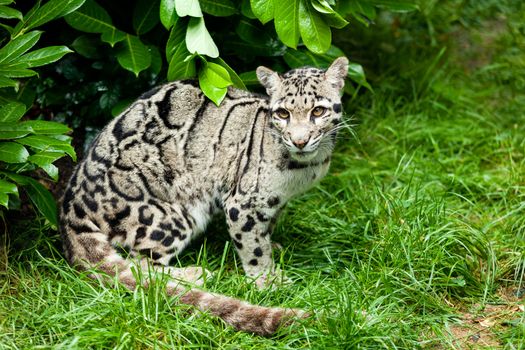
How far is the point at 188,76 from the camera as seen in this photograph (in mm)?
6617

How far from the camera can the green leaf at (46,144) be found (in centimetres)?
571

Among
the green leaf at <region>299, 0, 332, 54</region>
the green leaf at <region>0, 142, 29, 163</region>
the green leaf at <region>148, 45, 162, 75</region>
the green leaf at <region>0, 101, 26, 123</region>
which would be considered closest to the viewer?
the green leaf at <region>0, 142, 29, 163</region>

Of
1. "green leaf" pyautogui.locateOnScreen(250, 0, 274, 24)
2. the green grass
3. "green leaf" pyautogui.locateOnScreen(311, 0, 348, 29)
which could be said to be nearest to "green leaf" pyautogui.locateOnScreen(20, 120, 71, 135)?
the green grass

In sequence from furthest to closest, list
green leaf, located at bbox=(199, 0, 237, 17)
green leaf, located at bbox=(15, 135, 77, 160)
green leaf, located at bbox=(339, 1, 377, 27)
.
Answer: green leaf, located at bbox=(339, 1, 377, 27) < green leaf, located at bbox=(199, 0, 237, 17) < green leaf, located at bbox=(15, 135, 77, 160)

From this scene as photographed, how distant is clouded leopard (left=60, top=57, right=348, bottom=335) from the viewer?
5988 mm

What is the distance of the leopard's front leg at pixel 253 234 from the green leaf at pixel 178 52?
4.06 feet

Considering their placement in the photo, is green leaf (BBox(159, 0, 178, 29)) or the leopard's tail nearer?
the leopard's tail

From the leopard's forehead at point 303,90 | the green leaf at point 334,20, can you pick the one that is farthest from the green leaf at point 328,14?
the leopard's forehead at point 303,90

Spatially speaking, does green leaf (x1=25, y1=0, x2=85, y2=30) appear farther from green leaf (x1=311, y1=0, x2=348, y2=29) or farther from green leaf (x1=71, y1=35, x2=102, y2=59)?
green leaf (x1=311, y1=0, x2=348, y2=29)

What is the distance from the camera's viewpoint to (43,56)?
19.0 feet

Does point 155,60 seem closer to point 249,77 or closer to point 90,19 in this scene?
point 90,19

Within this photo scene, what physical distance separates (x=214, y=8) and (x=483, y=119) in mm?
3691

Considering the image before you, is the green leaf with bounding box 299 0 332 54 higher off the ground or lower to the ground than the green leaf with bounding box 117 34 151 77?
higher

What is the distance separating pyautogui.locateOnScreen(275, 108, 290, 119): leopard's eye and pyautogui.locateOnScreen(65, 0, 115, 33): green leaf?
1.76 metres
